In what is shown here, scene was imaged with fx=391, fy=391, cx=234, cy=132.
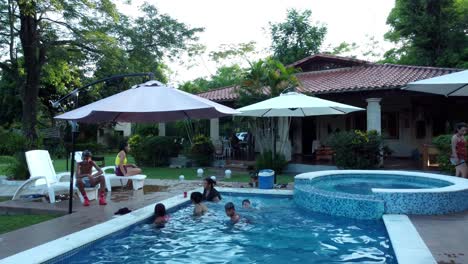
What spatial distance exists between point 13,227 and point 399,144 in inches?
661

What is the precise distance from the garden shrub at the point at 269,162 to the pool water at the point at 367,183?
3.54 meters

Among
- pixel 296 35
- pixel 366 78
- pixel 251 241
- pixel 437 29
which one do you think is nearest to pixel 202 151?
pixel 366 78

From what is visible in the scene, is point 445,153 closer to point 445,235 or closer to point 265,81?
point 265,81

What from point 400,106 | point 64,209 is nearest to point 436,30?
point 400,106

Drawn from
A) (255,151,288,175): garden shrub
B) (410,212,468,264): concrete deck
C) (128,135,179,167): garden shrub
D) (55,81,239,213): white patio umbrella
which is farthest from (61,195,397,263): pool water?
(128,135,179,167): garden shrub

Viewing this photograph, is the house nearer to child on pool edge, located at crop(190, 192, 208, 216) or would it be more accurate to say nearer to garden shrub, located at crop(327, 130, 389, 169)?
garden shrub, located at crop(327, 130, 389, 169)

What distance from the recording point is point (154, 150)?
18906mm

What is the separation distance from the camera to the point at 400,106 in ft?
60.6

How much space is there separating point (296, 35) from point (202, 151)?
17.0 meters

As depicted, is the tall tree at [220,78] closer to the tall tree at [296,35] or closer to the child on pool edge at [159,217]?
the tall tree at [296,35]

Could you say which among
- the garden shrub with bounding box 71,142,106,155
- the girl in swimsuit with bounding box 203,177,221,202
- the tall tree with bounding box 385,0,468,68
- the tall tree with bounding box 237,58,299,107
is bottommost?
the girl in swimsuit with bounding box 203,177,221,202

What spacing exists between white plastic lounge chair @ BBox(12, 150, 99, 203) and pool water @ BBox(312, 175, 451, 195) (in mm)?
6083

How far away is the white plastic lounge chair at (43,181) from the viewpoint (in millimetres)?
8672

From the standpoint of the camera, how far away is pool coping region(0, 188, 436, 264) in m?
4.78
